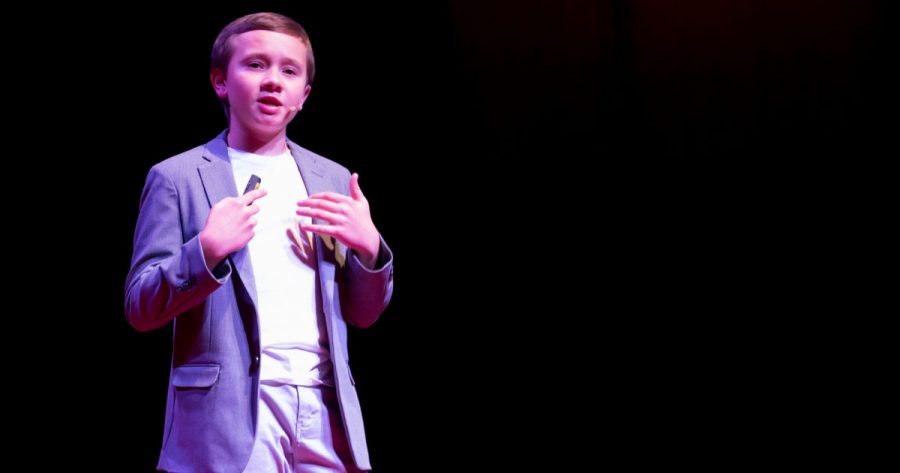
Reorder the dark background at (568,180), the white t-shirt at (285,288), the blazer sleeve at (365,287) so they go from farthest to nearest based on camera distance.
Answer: the dark background at (568,180) → the blazer sleeve at (365,287) → the white t-shirt at (285,288)

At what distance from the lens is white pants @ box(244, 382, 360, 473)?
139 centimetres

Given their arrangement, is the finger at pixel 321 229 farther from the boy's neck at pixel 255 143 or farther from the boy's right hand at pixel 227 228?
the boy's neck at pixel 255 143

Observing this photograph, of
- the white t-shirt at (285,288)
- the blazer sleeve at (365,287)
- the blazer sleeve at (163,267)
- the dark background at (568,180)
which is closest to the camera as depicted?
the blazer sleeve at (163,267)

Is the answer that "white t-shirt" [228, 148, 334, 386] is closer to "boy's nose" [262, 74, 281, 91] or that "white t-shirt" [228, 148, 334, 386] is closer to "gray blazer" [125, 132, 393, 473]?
"gray blazer" [125, 132, 393, 473]

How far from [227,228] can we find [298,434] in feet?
1.15

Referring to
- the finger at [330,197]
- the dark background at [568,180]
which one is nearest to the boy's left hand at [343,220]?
the finger at [330,197]

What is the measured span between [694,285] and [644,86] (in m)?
0.65

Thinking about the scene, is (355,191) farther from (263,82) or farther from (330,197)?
(263,82)

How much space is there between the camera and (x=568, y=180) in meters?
2.78

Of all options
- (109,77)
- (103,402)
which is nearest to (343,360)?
(103,402)

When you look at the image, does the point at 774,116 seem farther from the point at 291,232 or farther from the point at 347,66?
the point at 291,232

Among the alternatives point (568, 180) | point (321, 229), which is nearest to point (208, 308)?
point (321, 229)

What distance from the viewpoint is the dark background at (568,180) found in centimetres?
269

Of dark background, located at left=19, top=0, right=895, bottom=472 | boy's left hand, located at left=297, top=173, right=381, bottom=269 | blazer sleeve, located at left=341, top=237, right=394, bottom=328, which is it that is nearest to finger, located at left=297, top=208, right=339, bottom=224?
boy's left hand, located at left=297, top=173, right=381, bottom=269
